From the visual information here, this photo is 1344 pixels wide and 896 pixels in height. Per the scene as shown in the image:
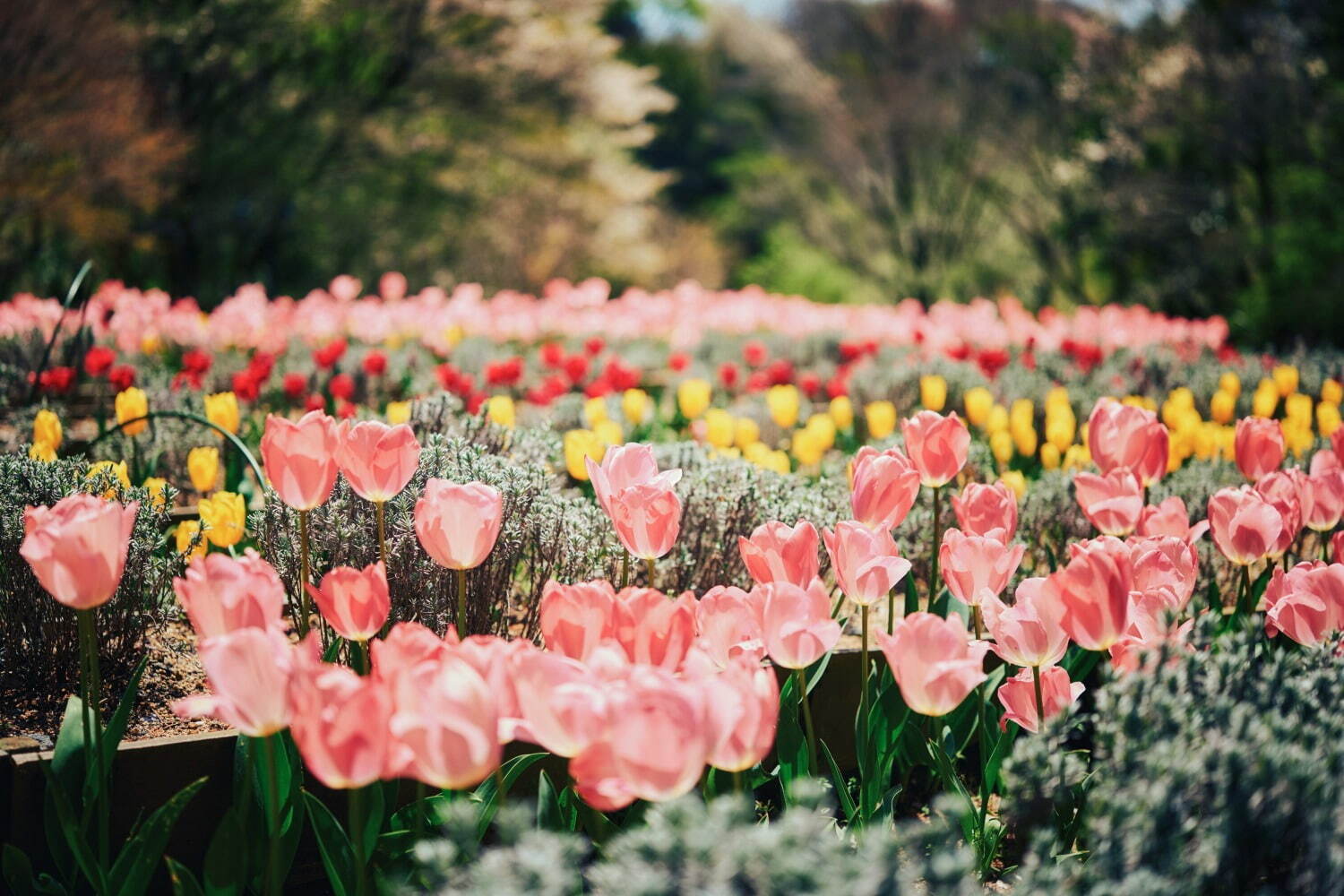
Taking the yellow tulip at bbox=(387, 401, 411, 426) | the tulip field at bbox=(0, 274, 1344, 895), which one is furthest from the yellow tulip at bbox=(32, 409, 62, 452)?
the yellow tulip at bbox=(387, 401, 411, 426)

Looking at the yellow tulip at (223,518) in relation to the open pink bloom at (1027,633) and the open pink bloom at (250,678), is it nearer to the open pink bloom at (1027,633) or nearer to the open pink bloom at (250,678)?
the open pink bloom at (250,678)

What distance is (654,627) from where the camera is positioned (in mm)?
1474

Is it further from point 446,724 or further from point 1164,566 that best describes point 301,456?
point 1164,566

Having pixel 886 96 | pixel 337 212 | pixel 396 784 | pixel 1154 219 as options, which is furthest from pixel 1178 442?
pixel 886 96

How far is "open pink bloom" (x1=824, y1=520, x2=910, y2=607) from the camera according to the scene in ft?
5.78

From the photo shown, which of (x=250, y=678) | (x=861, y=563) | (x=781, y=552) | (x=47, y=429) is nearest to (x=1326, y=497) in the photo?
(x=861, y=563)

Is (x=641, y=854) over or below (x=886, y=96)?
over

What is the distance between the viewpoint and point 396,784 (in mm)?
1950

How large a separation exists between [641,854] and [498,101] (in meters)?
13.1

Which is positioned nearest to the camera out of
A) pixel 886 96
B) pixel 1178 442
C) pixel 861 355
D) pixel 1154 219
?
pixel 1178 442

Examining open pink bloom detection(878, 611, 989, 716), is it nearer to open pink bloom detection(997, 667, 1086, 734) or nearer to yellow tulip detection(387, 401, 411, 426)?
open pink bloom detection(997, 667, 1086, 734)

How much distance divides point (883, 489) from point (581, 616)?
2.57 ft

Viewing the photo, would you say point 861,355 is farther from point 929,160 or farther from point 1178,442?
point 929,160

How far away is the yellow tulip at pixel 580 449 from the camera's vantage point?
9.80 ft
